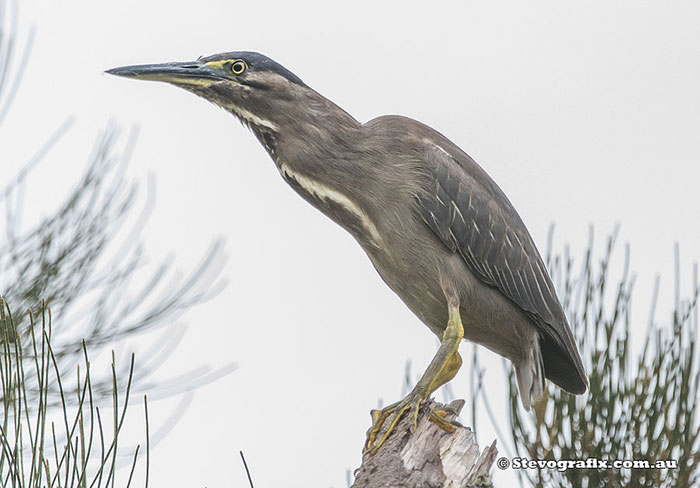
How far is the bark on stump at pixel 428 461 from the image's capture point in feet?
10.2

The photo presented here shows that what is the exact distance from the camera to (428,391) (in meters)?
3.47

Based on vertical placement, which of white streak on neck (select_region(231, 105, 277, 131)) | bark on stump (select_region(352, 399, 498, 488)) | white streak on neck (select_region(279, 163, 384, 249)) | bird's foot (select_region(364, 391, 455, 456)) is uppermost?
white streak on neck (select_region(231, 105, 277, 131))

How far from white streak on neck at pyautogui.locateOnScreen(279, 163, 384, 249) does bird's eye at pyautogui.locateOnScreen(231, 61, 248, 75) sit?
39 cm

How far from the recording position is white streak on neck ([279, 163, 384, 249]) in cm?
366

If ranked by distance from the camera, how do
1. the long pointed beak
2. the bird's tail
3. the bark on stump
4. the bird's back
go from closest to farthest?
the bark on stump < the long pointed beak < the bird's back < the bird's tail

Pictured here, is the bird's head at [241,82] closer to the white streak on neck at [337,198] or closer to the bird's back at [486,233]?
the white streak on neck at [337,198]

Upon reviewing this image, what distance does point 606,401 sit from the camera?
477 centimetres

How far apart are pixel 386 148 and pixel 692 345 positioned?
1.86m

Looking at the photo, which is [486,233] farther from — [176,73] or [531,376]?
[176,73]

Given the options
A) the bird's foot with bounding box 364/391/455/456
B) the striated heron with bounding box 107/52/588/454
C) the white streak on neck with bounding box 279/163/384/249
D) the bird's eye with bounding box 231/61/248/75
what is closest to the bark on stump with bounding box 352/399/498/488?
the bird's foot with bounding box 364/391/455/456

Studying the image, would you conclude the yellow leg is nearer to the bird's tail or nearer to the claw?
the claw

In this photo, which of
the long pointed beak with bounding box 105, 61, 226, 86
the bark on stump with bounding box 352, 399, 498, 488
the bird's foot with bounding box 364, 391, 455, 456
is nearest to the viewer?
the bark on stump with bounding box 352, 399, 498, 488

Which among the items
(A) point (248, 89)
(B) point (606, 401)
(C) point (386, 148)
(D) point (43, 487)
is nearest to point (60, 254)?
(A) point (248, 89)

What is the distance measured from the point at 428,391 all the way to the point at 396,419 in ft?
0.58
